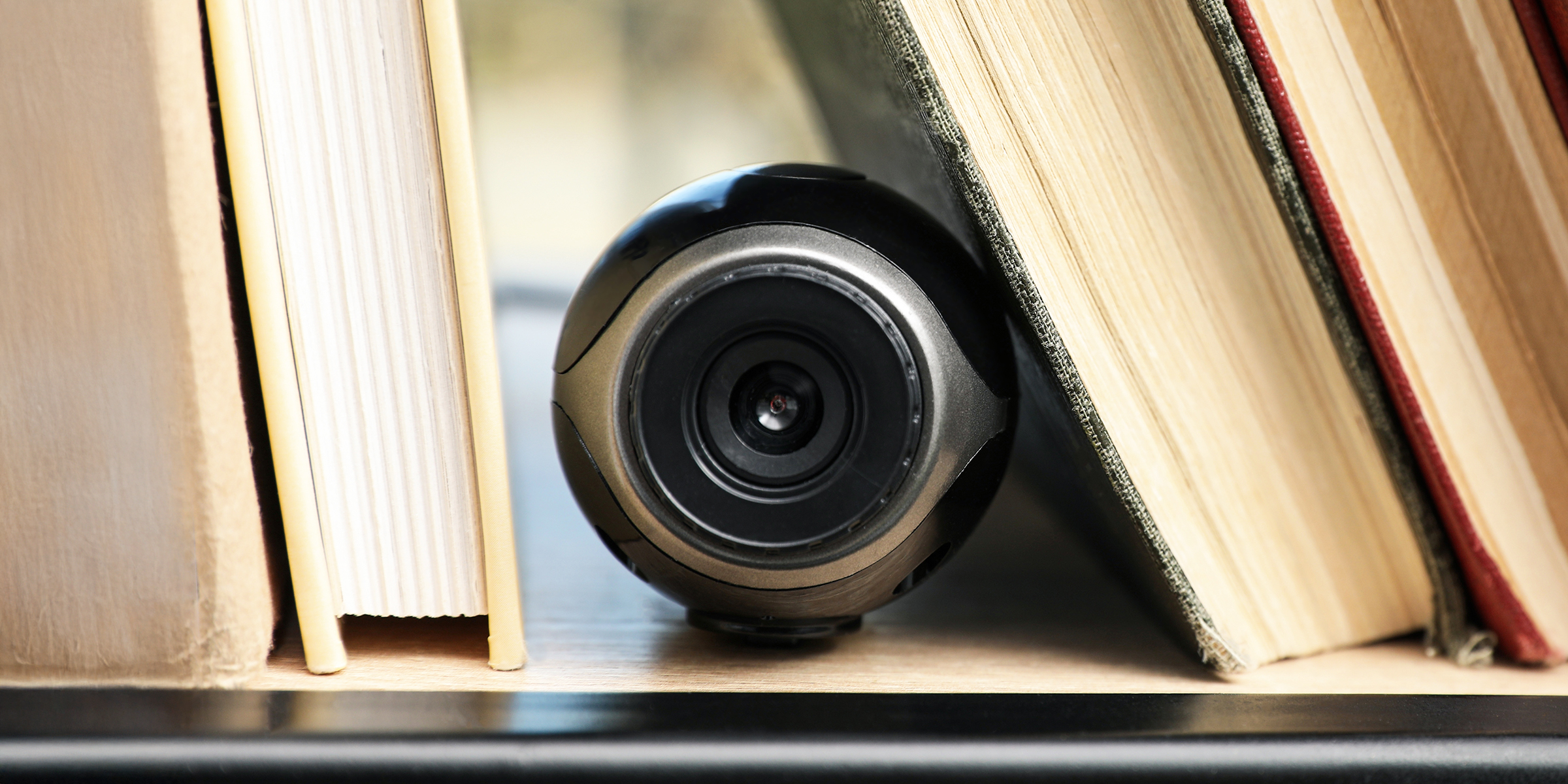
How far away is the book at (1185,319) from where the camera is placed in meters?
0.37

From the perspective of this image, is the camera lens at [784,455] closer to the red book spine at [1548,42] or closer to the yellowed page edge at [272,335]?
the yellowed page edge at [272,335]

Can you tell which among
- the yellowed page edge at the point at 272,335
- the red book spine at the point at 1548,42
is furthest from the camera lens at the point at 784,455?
the red book spine at the point at 1548,42

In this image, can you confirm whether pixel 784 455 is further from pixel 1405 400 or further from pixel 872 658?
pixel 1405 400

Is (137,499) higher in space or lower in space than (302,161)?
lower

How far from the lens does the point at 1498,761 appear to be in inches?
13.2

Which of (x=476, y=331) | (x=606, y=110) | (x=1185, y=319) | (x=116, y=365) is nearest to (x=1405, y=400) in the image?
(x=1185, y=319)

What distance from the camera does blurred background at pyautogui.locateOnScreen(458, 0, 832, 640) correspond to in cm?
79

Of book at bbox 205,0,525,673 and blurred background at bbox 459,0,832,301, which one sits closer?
book at bbox 205,0,525,673

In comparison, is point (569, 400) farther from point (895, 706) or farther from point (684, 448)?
point (895, 706)

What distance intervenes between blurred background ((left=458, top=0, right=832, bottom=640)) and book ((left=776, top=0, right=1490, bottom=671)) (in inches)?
14.5

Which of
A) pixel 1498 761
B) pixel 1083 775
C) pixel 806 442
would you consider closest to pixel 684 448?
pixel 806 442

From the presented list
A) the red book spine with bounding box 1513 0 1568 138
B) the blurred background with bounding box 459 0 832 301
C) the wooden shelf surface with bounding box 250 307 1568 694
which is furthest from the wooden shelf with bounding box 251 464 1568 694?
the blurred background with bounding box 459 0 832 301

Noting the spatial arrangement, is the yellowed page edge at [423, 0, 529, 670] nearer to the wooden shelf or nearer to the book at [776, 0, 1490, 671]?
the wooden shelf

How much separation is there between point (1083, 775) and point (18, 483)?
420mm
